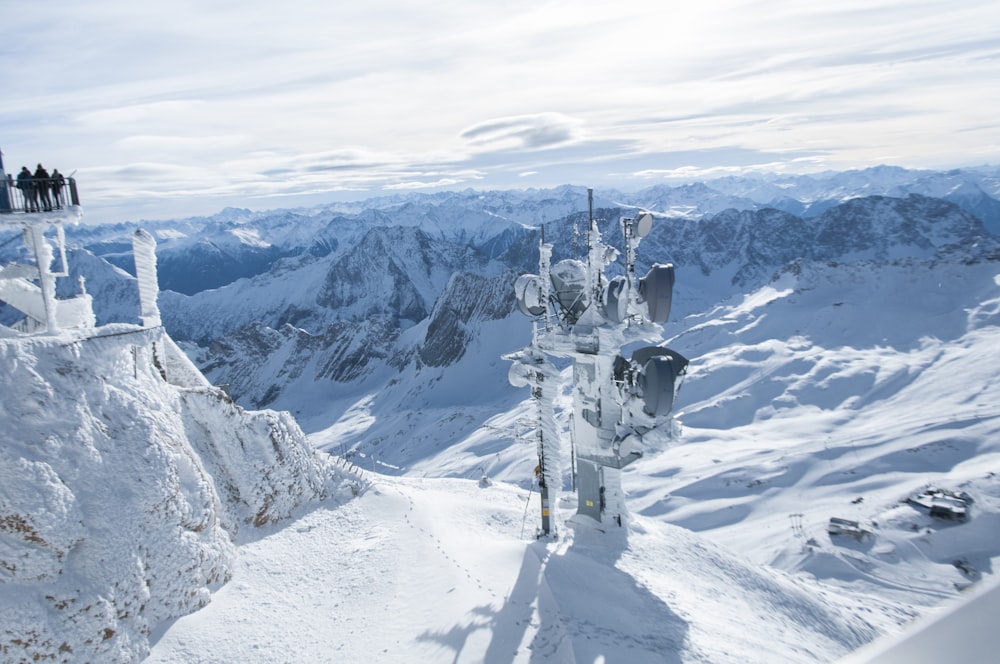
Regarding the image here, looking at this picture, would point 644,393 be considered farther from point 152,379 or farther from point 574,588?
point 152,379

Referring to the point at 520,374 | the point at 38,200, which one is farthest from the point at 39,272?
the point at 520,374

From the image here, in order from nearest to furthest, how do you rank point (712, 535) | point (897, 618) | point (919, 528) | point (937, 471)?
point (897, 618), point (919, 528), point (712, 535), point (937, 471)

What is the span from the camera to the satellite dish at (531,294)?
22359mm

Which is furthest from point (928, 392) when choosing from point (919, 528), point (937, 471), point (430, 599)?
point (430, 599)

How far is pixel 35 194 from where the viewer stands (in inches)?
646

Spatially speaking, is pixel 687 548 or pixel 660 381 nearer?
pixel 660 381

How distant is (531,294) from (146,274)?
512 inches

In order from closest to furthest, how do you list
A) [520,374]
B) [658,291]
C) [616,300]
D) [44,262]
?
1. [44,262]
2. [658,291]
3. [616,300]
4. [520,374]

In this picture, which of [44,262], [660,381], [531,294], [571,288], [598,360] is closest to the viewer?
[44,262]

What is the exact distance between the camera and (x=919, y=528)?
35125 mm

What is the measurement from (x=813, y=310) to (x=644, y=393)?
110 meters

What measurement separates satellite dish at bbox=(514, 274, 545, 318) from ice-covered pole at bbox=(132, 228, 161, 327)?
1223 cm

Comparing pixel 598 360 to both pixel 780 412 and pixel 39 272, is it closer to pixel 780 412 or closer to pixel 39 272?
pixel 39 272

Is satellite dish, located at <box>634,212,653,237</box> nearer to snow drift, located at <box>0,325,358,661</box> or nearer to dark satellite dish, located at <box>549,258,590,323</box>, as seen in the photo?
dark satellite dish, located at <box>549,258,590,323</box>
